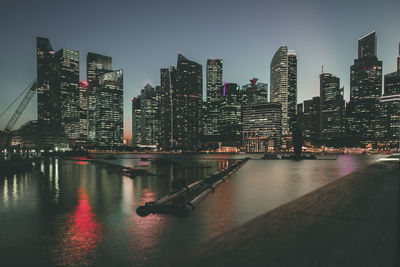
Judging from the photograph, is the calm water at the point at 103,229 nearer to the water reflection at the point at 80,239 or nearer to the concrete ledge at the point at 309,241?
the water reflection at the point at 80,239

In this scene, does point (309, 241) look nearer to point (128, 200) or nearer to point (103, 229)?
point (103, 229)

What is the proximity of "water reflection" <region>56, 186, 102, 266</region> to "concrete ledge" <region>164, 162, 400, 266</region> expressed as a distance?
190 inches

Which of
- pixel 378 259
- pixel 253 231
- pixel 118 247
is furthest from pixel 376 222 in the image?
pixel 118 247

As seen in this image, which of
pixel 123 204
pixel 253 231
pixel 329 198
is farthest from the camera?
pixel 123 204

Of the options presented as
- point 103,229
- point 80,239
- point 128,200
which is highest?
point 80,239

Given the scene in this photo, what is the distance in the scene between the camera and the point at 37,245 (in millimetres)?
9242

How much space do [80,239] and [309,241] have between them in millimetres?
7962

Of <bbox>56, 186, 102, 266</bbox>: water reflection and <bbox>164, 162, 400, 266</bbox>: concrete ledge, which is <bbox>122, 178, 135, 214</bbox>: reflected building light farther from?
<bbox>164, 162, 400, 266</bbox>: concrete ledge

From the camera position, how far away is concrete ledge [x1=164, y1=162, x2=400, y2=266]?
428cm

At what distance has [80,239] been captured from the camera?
9727 millimetres

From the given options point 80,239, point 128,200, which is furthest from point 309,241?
point 128,200

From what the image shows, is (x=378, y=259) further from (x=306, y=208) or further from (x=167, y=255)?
(x=167, y=255)

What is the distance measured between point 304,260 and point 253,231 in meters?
1.53

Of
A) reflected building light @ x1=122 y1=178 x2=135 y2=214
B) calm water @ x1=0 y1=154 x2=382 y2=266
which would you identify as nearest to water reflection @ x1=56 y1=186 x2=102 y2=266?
calm water @ x1=0 y1=154 x2=382 y2=266
